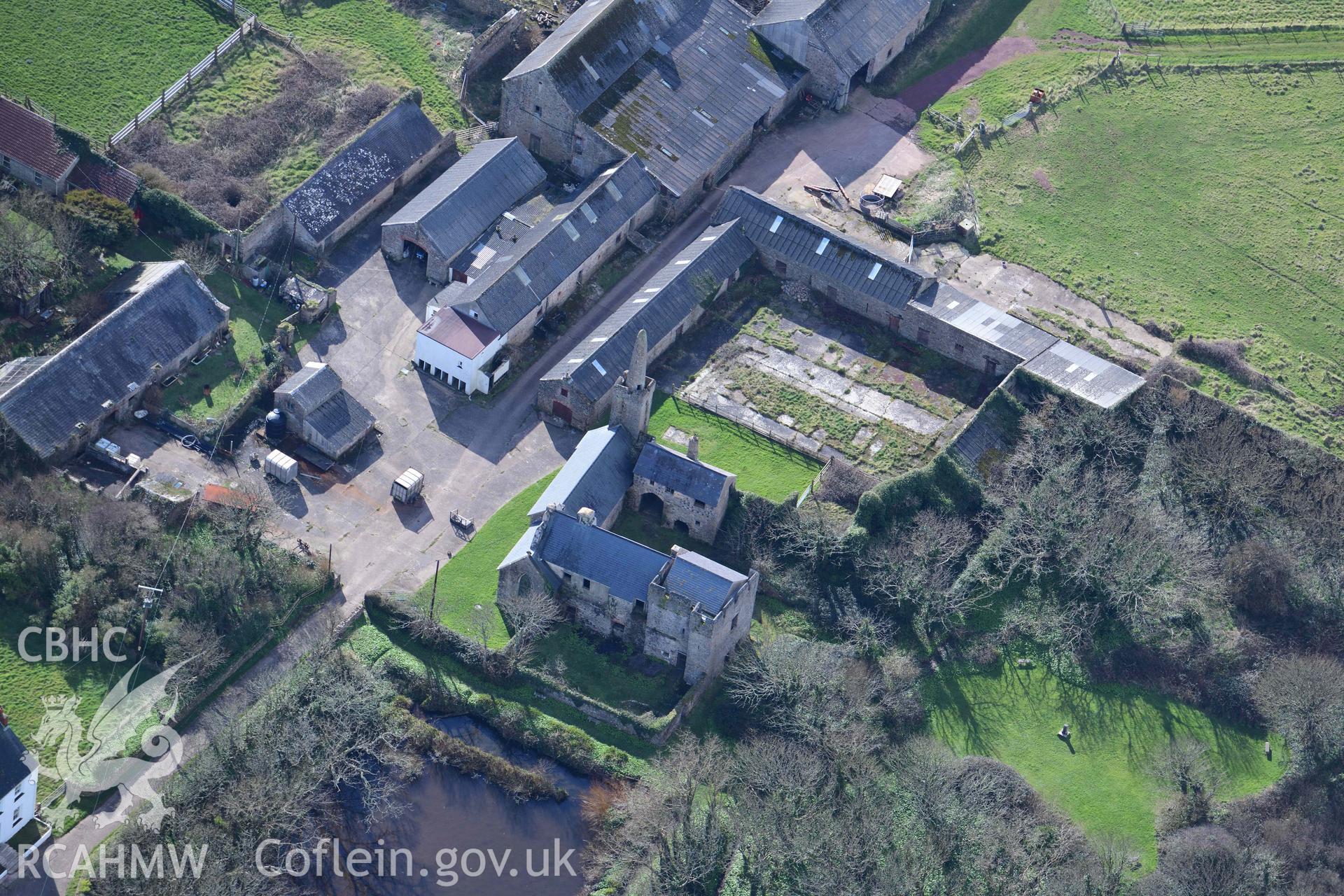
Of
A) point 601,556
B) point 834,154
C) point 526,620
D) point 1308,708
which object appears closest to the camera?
point 526,620

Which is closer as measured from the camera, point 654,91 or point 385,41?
point 654,91

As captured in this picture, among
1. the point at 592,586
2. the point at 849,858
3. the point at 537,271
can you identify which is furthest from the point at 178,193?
the point at 849,858

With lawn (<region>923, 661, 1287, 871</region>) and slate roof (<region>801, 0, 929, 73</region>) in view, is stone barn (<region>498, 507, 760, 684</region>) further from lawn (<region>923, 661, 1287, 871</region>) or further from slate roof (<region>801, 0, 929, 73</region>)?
slate roof (<region>801, 0, 929, 73</region>)

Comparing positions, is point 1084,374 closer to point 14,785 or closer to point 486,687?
point 486,687

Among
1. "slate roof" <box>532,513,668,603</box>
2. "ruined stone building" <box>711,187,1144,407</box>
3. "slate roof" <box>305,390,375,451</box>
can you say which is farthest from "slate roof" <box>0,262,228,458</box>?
"ruined stone building" <box>711,187,1144,407</box>

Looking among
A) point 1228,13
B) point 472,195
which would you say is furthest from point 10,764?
point 1228,13

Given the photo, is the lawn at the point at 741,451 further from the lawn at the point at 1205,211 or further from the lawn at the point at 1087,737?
the lawn at the point at 1205,211

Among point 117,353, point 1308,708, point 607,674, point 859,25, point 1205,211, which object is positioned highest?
point 117,353

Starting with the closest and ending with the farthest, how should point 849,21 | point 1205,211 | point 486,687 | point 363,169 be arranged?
point 486,687
point 363,169
point 1205,211
point 849,21
